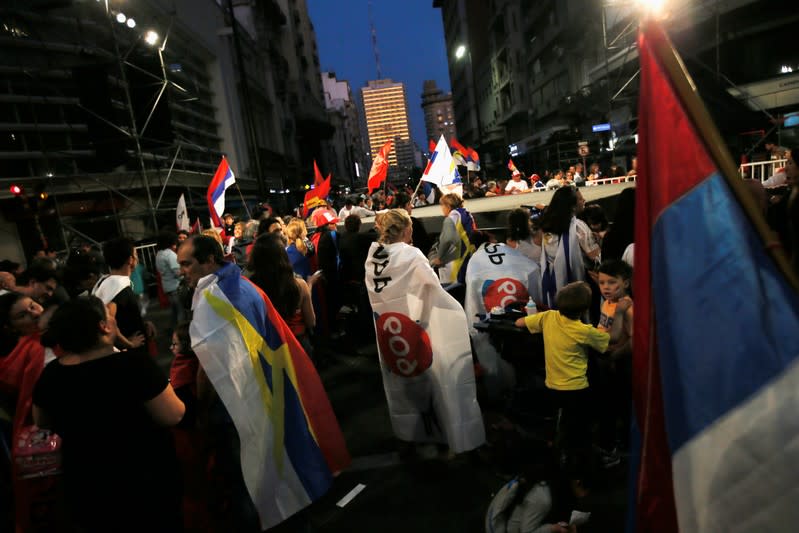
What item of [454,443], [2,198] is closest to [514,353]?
[454,443]

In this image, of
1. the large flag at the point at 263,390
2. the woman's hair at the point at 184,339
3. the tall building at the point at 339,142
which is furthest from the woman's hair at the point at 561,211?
the tall building at the point at 339,142

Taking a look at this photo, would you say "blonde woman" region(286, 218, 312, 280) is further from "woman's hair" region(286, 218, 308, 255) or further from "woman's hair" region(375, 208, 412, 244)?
"woman's hair" region(375, 208, 412, 244)

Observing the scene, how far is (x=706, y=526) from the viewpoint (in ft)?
4.51

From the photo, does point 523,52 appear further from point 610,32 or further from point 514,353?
point 514,353

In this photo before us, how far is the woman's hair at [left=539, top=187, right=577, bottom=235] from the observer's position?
15.2 feet

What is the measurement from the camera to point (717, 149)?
1380 mm

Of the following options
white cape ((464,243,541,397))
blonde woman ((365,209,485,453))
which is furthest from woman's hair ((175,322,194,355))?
white cape ((464,243,541,397))

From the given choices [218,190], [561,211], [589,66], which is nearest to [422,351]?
[561,211]

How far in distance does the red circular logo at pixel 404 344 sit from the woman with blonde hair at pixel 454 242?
6.63ft

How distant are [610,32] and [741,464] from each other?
23139 mm

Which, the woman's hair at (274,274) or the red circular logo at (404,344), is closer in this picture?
the red circular logo at (404,344)

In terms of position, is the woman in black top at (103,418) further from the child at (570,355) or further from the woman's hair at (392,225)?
the child at (570,355)

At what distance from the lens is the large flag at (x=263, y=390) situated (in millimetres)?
3109

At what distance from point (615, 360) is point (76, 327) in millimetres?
3454
